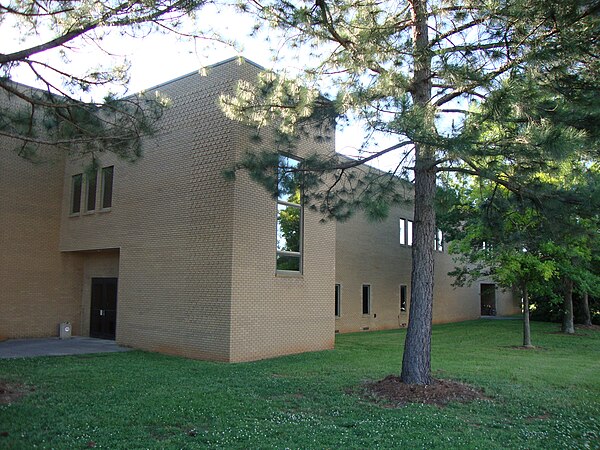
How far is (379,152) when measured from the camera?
9.29 meters

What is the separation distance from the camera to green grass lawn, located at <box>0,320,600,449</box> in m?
6.29

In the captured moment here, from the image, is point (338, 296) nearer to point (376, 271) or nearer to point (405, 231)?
point (376, 271)

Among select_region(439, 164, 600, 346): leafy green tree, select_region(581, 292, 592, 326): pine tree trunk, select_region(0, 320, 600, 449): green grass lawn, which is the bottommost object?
select_region(0, 320, 600, 449): green grass lawn

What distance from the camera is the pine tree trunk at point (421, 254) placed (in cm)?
923

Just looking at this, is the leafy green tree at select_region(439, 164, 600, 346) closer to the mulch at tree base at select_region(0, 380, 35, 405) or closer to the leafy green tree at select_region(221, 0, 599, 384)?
the leafy green tree at select_region(221, 0, 599, 384)

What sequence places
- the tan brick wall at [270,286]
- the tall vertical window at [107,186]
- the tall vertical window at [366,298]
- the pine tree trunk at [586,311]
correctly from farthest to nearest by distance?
the pine tree trunk at [586,311] < the tall vertical window at [366,298] < the tall vertical window at [107,186] < the tan brick wall at [270,286]

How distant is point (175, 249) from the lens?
14.3 meters

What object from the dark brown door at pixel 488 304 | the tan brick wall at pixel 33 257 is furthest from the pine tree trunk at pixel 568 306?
the tan brick wall at pixel 33 257

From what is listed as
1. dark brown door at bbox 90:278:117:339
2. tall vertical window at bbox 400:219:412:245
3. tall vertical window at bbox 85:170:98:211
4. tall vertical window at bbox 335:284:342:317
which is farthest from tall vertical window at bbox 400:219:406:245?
tall vertical window at bbox 85:170:98:211

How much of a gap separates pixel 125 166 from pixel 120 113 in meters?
7.52

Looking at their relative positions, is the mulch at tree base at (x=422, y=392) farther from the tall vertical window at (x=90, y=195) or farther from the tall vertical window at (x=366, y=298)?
the tall vertical window at (x=366, y=298)

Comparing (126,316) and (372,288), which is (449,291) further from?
(126,316)

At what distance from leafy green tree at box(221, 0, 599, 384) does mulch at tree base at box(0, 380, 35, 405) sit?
17.2ft

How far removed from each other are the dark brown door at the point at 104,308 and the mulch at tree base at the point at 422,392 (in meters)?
10.9
